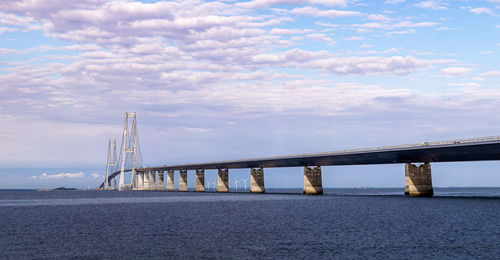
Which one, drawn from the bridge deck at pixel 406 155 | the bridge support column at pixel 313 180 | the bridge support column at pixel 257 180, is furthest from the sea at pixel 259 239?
the bridge support column at pixel 257 180

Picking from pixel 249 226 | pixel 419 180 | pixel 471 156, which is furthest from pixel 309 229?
pixel 419 180

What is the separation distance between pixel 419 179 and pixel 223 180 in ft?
304

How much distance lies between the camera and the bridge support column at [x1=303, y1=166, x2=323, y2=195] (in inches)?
5679

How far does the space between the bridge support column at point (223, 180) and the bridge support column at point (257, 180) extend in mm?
18429

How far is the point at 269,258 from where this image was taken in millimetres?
31219

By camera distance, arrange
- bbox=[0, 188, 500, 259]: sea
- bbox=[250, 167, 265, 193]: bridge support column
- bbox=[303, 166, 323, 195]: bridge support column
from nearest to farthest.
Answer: bbox=[0, 188, 500, 259]: sea
bbox=[303, 166, 323, 195]: bridge support column
bbox=[250, 167, 265, 193]: bridge support column

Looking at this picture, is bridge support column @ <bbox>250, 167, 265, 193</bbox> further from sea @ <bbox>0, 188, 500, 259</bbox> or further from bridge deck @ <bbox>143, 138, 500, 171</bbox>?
sea @ <bbox>0, 188, 500, 259</bbox>

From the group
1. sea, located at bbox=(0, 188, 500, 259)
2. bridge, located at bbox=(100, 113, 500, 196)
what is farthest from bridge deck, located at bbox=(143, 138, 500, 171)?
sea, located at bbox=(0, 188, 500, 259)

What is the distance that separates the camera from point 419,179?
372ft

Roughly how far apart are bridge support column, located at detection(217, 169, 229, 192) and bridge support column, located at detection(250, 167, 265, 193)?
18429 mm

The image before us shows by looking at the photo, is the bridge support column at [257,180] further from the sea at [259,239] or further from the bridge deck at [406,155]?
the sea at [259,239]

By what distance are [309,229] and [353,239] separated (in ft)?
27.5

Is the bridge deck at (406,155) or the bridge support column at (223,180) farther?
the bridge support column at (223,180)

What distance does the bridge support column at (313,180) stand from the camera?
473 feet
